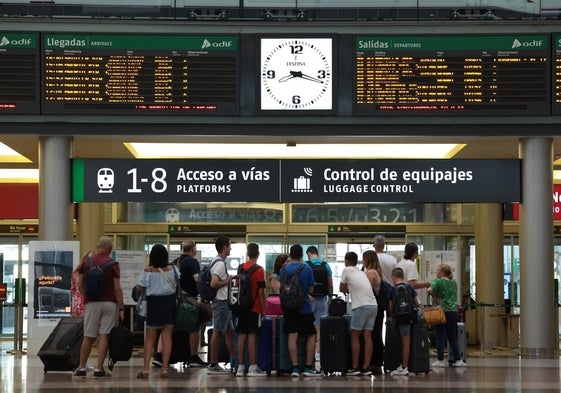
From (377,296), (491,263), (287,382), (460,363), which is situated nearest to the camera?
(287,382)

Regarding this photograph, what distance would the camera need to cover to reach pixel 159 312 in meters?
14.3

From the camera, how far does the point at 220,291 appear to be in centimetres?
1496

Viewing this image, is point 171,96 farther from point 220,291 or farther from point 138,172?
point 220,291

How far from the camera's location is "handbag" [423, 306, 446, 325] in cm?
1642

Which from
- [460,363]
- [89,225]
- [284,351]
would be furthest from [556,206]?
[284,351]

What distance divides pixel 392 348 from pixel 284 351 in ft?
4.50

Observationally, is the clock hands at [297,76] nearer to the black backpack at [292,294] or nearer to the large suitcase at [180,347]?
the large suitcase at [180,347]

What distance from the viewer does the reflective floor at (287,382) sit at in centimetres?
1280

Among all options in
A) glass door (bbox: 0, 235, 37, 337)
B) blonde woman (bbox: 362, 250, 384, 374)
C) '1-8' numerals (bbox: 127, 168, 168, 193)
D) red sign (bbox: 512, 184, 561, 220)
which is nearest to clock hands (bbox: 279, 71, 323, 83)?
'1-8' numerals (bbox: 127, 168, 168, 193)

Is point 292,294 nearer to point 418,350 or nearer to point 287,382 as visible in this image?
point 287,382

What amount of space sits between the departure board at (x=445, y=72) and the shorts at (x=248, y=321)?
16.4 ft

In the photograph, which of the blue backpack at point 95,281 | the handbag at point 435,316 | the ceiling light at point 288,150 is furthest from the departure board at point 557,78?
the blue backpack at point 95,281

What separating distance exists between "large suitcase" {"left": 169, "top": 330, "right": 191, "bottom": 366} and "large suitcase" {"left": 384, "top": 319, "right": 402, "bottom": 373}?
9.03 feet

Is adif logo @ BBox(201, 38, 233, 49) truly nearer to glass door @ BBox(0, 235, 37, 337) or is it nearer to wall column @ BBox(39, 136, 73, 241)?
wall column @ BBox(39, 136, 73, 241)
